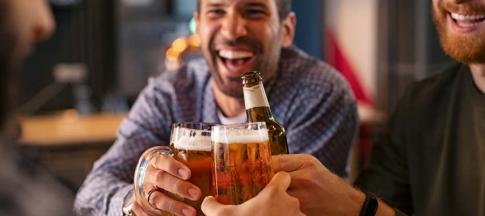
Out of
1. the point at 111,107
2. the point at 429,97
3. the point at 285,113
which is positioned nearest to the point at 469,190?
the point at 429,97

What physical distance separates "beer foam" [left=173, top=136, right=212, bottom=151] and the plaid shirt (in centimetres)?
39

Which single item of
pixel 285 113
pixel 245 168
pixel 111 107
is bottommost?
pixel 111 107

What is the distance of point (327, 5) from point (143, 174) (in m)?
4.43

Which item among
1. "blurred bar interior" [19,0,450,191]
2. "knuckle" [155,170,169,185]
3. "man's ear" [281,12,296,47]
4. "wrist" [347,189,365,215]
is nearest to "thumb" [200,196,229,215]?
"knuckle" [155,170,169,185]

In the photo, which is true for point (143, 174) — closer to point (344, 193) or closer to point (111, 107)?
point (344, 193)

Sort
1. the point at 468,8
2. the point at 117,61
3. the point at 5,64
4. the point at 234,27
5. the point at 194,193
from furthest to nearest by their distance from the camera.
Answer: the point at 117,61 < the point at 234,27 < the point at 468,8 < the point at 194,193 < the point at 5,64

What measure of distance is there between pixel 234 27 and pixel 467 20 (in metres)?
0.45

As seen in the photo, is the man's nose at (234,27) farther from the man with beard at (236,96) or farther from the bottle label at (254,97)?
the bottle label at (254,97)

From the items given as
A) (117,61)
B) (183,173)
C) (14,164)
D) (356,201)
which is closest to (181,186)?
(183,173)

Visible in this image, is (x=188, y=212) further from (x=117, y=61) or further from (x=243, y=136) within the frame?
(x=117, y=61)

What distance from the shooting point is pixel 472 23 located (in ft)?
4.42

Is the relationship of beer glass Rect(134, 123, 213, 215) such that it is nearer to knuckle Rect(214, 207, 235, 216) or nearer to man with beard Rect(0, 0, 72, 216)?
knuckle Rect(214, 207, 235, 216)

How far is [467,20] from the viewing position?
1.36 metres

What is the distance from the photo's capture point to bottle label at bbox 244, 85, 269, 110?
1.03m
